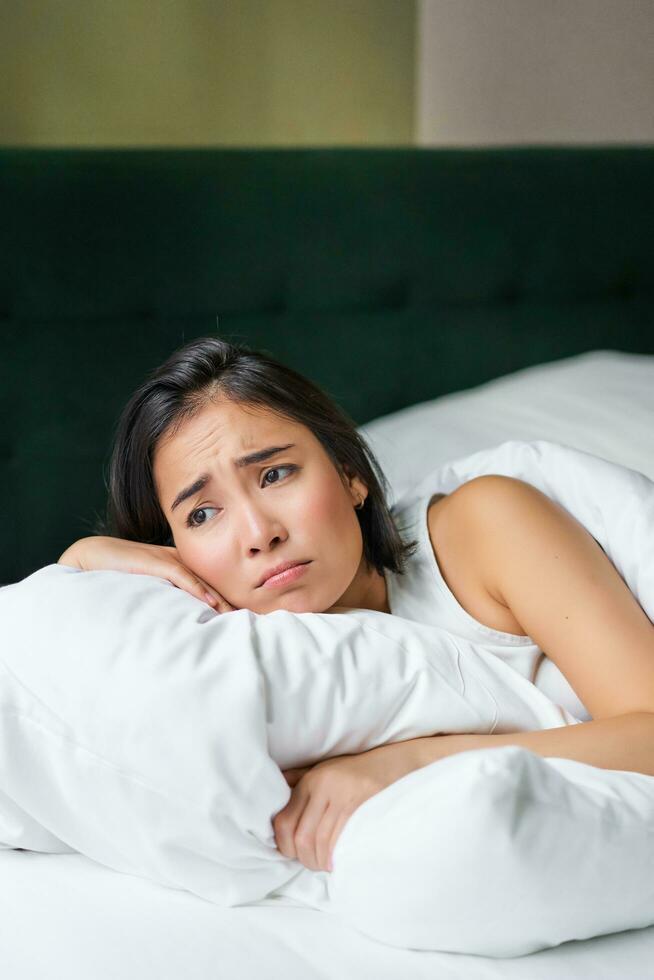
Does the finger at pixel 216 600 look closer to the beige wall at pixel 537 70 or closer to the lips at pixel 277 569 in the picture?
the lips at pixel 277 569

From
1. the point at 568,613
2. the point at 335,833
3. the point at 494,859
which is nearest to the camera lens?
the point at 494,859

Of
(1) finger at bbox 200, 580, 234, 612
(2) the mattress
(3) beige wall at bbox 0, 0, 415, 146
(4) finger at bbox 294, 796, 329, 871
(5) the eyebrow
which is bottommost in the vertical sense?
(2) the mattress

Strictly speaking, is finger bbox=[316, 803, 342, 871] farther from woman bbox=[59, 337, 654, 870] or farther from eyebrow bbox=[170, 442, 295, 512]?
eyebrow bbox=[170, 442, 295, 512]

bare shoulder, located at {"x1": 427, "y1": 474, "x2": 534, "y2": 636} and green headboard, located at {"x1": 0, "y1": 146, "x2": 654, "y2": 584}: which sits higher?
green headboard, located at {"x1": 0, "y1": 146, "x2": 654, "y2": 584}

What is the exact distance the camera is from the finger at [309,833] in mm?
841

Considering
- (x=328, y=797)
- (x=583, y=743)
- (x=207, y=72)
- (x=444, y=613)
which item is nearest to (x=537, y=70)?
(x=207, y=72)

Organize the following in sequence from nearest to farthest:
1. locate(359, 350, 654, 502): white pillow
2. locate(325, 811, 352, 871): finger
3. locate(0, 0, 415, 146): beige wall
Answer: locate(325, 811, 352, 871): finger → locate(359, 350, 654, 502): white pillow → locate(0, 0, 415, 146): beige wall

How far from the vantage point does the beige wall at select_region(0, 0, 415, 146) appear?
5.69 ft

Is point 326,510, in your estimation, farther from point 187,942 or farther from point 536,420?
point 536,420

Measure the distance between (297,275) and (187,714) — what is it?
3.63 feet

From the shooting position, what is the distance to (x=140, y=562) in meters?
1.13

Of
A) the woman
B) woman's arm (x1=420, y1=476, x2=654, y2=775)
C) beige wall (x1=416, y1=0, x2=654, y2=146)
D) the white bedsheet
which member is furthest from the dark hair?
beige wall (x1=416, y1=0, x2=654, y2=146)

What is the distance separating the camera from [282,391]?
120 cm

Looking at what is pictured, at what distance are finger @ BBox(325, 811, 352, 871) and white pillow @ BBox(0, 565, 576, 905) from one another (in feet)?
0.15
